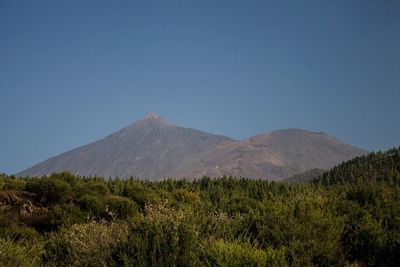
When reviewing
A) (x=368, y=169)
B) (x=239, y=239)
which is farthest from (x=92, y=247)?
(x=368, y=169)

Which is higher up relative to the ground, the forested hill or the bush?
the bush

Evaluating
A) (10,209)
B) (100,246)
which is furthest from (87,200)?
(100,246)

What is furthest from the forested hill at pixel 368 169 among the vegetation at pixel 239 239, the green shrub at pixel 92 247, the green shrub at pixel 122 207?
the green shrub at pixel 92 247

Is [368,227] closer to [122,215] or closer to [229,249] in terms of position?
[229,249]

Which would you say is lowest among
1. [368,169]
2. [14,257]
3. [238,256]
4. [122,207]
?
[368,169]

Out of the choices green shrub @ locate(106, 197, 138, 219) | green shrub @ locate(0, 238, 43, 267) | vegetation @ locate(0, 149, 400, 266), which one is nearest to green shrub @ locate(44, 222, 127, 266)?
vegetation @ locate(0, 149, 400, 266)

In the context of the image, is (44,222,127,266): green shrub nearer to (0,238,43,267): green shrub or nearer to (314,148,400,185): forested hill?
(0,238,43,267): green shrub

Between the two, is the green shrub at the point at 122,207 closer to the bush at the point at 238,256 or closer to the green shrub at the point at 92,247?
the green shrub at the point at 92,247

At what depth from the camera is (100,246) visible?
1023 centimetres

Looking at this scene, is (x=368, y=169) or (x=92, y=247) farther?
(x=368, y=169)

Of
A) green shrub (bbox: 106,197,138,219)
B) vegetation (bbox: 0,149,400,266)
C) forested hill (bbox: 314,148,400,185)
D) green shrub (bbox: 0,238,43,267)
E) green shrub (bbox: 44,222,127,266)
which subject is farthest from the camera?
forested hill (bbox: 314,148,400,185)

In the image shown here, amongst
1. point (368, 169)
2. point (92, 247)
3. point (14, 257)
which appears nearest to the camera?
point (92, 247)

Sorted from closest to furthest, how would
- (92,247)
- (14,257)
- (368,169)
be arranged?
(92,247), (14,257), (368,169)

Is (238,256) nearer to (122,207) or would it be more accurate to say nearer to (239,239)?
(239,239)
